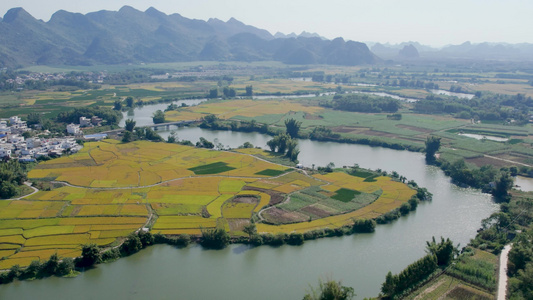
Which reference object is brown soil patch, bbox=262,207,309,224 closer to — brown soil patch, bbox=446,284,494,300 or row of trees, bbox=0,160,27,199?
brown soil patch, bbox=446,284,494,300

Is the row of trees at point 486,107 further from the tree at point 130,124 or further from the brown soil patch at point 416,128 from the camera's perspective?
the tree at point 130,124

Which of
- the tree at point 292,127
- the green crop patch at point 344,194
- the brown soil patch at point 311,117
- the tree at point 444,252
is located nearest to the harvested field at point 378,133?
the tree at point 292,127

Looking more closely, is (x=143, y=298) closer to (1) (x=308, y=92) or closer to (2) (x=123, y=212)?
(2) (x=123, y=212)

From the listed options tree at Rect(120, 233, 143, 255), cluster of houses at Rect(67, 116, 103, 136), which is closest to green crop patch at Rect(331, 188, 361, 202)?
tree at Rect(120, 233, 143, 255)

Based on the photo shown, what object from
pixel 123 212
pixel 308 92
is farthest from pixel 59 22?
pixel 123 212

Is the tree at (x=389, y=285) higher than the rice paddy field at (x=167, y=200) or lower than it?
lower

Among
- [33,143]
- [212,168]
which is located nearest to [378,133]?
[212,168]

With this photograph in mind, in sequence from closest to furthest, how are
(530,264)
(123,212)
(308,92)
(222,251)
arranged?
(530,264), (222,251), (123,212), (308,92)
